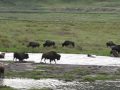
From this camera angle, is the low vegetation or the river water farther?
the river water

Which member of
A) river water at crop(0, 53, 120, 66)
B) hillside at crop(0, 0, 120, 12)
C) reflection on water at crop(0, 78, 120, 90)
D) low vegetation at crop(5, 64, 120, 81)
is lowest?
reflection on water at crop(0, 78, 120, 90)

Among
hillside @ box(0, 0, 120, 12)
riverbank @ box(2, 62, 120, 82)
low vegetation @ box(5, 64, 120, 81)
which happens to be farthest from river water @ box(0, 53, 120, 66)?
hillside @ box(0, 0, 120, 12)

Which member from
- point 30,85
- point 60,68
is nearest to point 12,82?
point 30,85

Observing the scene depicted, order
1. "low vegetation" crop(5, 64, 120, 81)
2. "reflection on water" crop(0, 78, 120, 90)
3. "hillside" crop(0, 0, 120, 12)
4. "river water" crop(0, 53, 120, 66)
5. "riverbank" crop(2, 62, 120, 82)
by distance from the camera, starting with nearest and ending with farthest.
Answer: "reflection on water" crop(0, 78, 120, 90)
"low vegetation" crop(5, 64, 120, 81)
"riverbank" crop(2, 62, 120, 82)
"river water" crop(0, 53, 120, 66)
"hillside" crop(0, 0, 120, 12)

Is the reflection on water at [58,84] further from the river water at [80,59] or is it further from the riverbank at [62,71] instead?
the river water at [80,59]

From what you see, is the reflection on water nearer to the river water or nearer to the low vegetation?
the low vegetation

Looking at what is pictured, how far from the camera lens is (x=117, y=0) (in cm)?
16738

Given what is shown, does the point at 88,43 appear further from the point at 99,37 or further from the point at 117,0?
the point at 117,0

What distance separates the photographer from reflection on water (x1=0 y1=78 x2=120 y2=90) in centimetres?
2853

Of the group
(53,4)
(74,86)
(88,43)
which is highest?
(53,4)

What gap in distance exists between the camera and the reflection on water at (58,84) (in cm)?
2853

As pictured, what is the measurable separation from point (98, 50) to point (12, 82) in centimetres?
2045

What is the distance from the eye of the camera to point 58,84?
29594mm

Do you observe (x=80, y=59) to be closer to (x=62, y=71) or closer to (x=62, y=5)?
(x=62, y=71)
